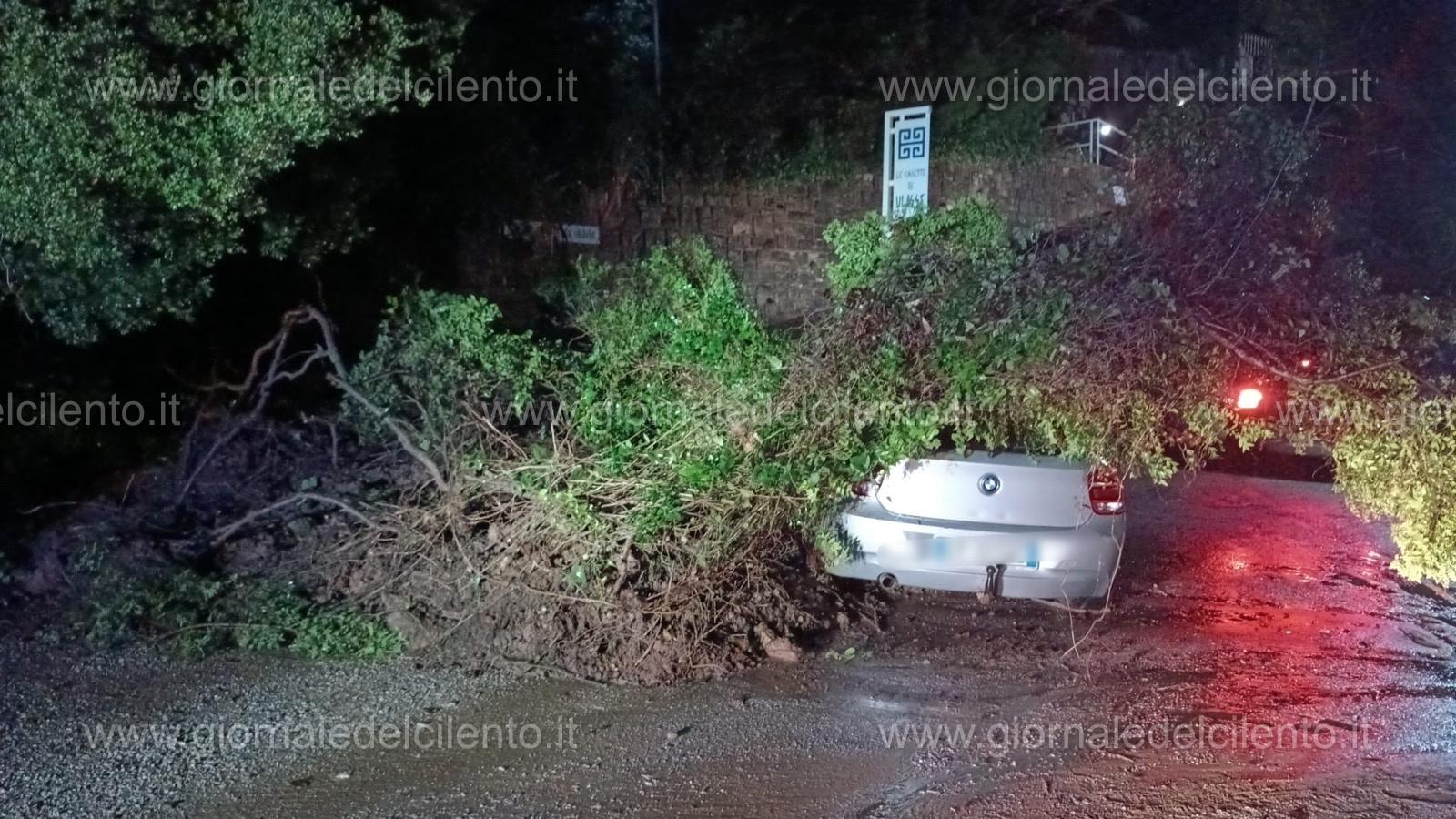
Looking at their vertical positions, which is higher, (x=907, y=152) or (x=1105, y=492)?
(x=907, y=152)

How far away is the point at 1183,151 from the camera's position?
6672 mm

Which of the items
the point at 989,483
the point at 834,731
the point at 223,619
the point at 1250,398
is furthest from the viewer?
the point at 989,483

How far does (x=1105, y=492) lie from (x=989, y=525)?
0.75 meters

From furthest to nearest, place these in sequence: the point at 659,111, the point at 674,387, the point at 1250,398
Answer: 1. the point at 659,111
2. the point at 674,387
3. the point at 1250,398

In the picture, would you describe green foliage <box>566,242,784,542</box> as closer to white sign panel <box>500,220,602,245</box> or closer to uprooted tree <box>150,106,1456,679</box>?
uprooted tree <box>150,106,1456,679</box>

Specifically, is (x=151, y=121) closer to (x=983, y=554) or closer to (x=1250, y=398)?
(x=983, y=554)

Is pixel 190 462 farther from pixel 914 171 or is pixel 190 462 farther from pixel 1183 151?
pixel 1183 151

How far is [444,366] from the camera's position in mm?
7352

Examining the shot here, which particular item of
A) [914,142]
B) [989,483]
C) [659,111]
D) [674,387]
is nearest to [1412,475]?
[989,483]

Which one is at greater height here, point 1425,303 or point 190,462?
point 1425,303

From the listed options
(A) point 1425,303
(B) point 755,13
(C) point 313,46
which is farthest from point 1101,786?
(B) point 755,13

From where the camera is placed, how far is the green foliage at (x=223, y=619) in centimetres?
684

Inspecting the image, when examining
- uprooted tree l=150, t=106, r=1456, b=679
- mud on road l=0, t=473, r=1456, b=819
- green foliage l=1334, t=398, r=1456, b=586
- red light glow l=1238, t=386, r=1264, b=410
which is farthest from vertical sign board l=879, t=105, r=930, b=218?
green foliage l=1334, t=398, r=1456, b=586

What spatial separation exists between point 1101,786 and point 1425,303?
341 centimetres
